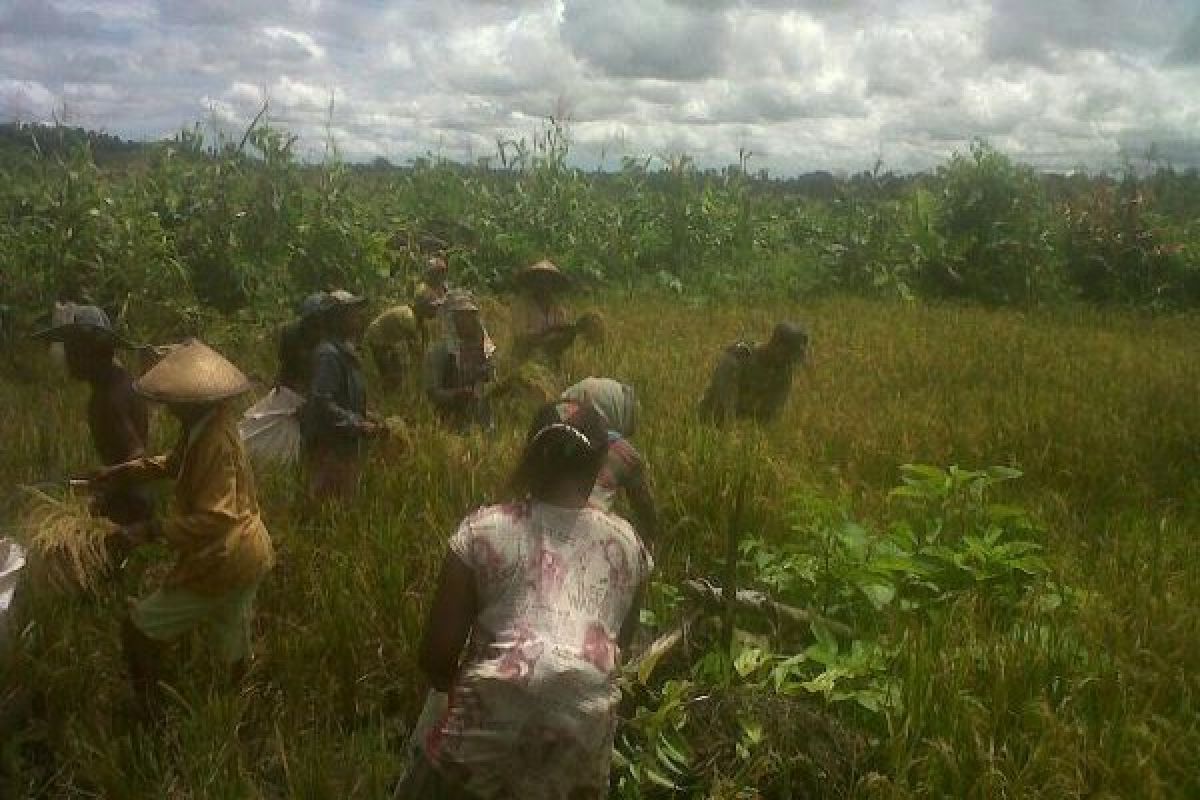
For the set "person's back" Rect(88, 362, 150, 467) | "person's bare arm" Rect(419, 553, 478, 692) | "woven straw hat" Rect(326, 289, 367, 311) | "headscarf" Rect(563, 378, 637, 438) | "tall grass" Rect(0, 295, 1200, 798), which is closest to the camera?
"person's bare arm" Rect(419, 553, 478, 692)

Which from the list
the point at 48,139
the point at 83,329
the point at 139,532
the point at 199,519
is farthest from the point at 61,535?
the point at 48,139

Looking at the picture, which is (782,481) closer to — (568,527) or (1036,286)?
(568,527)

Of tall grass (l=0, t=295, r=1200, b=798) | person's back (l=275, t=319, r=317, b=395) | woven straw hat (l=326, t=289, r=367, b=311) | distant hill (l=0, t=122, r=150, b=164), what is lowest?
tall grass (l=0, t=295, r=1200, b=798)

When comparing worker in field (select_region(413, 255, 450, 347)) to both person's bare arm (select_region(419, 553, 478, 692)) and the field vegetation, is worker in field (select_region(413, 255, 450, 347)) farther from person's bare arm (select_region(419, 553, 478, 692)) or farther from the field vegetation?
person's bare arm (select_region(419, 553, 478, 692))

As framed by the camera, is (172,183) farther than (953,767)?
Yes

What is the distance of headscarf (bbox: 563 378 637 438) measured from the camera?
3.82 meters

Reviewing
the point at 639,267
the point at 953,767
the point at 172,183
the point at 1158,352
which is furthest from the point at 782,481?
the point at 639,267

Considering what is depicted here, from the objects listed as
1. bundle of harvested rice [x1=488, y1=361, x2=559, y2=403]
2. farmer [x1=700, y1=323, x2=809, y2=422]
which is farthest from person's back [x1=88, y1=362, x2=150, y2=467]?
farmer [x1=700, y1=323, x2=809, y2=422]

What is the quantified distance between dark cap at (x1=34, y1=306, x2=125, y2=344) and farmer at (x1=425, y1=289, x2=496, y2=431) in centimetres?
261

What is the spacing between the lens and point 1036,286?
613 inches

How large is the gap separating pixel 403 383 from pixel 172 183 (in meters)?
5.44

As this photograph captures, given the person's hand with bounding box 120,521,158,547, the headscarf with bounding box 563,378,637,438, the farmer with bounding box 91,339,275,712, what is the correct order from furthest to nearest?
the headscarf with bounding box 563,378,637,438 < the person's hand with bounding box 120,521,158,547 < the farmer with bounding box 91,339,275,712

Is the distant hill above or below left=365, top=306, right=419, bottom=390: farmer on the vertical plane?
above

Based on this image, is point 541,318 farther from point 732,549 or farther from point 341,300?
point 732,549
